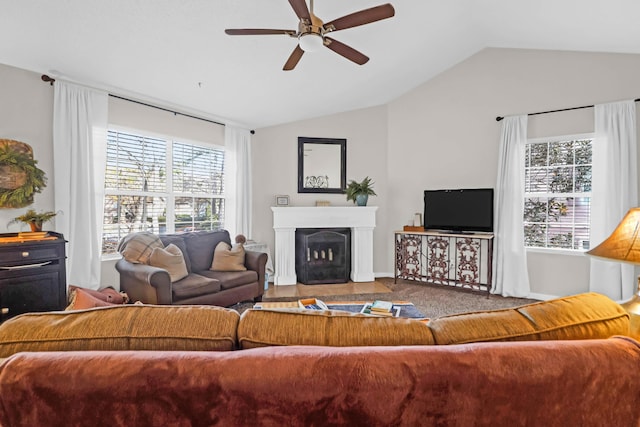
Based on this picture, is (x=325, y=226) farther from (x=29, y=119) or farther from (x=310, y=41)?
(x=29, y=119)

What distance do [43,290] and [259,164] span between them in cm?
315

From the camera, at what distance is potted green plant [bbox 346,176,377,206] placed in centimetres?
488

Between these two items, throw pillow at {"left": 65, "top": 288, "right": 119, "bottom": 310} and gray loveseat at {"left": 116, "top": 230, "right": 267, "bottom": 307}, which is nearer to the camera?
throw pillow at {"left": 65, "top": 288, "right": 119, "bottom": 310}

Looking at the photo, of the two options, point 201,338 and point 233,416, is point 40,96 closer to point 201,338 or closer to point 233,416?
point 201,338

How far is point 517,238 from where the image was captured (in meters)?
4.07

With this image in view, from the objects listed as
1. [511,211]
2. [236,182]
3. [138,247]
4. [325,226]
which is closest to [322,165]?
[325,226]

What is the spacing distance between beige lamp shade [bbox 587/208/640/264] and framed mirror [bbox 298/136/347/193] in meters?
3.86

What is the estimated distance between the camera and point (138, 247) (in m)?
3.15

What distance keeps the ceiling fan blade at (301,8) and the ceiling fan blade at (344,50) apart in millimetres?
267

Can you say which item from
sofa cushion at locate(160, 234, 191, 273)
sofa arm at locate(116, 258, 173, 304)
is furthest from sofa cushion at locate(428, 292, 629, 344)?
sofa cushion at locate(160, 234, 191, 273)

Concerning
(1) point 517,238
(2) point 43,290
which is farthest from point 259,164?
(1) point 517,238

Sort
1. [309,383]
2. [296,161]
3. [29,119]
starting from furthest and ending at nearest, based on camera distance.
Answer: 1. [296,161]
2. [29,119]
3. [309,383]

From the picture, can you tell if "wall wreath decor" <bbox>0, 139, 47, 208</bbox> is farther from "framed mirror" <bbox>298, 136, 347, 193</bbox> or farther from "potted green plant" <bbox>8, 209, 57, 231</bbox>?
"framed mirror" <bbox>298, 136, 347, 193</bbox>

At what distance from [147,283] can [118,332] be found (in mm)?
2229
